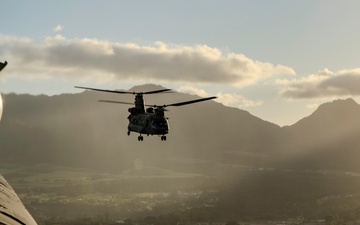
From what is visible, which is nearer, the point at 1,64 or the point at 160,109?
the point at 1,64

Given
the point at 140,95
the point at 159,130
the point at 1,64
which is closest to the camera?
the point at 1,64

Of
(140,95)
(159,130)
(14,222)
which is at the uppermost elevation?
(140,95)

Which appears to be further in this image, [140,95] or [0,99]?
[140,95]

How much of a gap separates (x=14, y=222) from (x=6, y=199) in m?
4.55

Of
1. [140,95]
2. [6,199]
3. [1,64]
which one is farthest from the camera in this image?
[140,95]

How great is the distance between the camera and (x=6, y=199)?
51.7ft

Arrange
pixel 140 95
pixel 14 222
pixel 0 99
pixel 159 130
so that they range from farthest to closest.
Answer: pixel 140 95
pixel 159 130
pixel 0 99
pixel 14 222

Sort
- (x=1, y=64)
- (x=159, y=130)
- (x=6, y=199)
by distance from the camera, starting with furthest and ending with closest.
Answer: (x=159, y=130) < (x=1, y=64) < (x=6, y=199)

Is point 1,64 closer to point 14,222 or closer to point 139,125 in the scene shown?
point 14,222

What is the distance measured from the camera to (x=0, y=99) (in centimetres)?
2667

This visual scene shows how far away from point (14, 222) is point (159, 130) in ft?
143

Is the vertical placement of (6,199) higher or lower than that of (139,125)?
lower

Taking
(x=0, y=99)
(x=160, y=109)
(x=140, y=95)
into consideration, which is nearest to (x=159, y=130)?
(x=160, y=109)

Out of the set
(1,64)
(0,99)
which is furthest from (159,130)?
(1,64)
